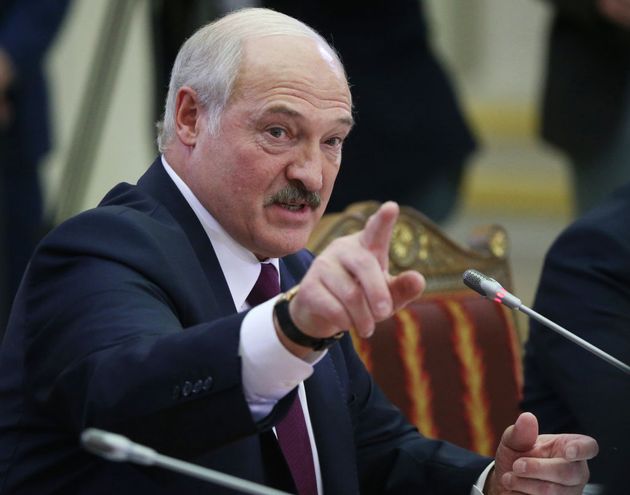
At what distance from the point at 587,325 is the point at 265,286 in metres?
0.55

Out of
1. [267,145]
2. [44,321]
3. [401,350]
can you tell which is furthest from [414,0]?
[44,321]

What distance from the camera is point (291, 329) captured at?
175 centimetres

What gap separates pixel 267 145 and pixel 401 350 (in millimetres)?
759

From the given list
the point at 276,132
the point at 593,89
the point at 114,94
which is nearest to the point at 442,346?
the point at 276,132

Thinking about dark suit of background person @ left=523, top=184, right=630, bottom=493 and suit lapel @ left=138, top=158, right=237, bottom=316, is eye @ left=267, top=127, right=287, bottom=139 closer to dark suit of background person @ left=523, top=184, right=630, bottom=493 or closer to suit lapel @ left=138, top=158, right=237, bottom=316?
suit lapel @ left=138, top=158, right=237, bottom=316

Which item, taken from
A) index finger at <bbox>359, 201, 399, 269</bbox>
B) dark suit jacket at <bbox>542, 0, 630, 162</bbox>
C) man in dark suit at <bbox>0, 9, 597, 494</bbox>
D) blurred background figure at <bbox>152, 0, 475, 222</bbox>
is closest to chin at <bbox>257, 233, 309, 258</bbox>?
man in dark suit at <bbox>0, 9, 597, 494</bbox>

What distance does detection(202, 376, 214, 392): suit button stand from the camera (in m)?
1.77

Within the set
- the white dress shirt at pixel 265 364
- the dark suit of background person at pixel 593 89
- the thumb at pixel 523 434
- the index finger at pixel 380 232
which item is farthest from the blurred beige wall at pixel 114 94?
the index finger at pixel 380 232

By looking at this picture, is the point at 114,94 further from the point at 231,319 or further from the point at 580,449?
the point at 231,319

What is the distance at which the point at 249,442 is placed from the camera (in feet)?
6.73

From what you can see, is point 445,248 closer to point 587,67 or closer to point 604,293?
point 604,293

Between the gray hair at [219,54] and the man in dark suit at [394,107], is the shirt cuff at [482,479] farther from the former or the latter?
the man in dark suit at [394,107]

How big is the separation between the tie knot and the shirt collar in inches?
0.4

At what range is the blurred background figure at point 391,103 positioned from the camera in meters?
3.81
